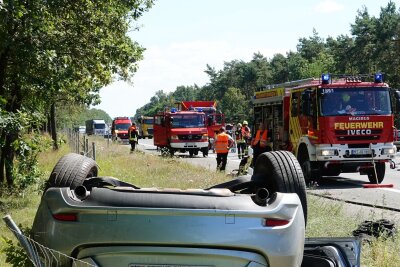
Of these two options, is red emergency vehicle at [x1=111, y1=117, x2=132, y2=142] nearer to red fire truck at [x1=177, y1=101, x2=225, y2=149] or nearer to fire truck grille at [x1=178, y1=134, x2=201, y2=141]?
red fire truck at [x1=177, y1=101, x2=225, y2=149]

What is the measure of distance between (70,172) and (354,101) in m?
13.0

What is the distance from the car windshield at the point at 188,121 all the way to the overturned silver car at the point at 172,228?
99.0ft

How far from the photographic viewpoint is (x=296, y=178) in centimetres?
461

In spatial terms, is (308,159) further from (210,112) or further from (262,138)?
(210,112)

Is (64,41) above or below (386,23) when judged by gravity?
below

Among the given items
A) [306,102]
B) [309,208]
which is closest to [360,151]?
[306,102]

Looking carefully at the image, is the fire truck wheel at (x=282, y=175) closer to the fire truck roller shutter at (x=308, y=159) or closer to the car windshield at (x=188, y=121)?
the fire truck roller shutter at (x=308, y=159)

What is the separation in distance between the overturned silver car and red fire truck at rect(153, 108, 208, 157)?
29254 mm

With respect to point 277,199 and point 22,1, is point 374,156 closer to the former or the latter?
point 22,1

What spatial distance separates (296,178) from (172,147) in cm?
2931

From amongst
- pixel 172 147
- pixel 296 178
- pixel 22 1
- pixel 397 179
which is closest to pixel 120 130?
pixel 172 147

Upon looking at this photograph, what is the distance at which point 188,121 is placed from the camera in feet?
112

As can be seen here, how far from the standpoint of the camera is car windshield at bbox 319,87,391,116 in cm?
1642

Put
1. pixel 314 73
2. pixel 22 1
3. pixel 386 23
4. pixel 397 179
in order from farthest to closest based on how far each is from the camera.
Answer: pixel 314 73
pixel 386 23
pixel 397 179
pixel 22 1
